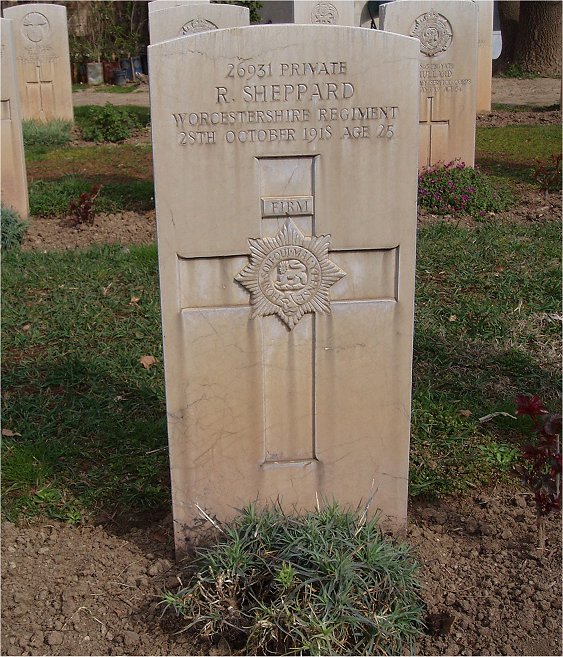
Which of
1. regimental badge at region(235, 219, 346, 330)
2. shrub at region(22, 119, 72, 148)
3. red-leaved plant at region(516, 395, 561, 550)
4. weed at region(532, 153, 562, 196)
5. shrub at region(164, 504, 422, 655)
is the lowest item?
shrub at region(164, 504, 422, 655)

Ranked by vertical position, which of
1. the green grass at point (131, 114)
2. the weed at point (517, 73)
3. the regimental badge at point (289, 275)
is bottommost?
the regimental badge at point (289, 275)

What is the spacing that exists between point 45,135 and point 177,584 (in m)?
10.3

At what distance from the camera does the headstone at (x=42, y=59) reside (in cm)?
1285

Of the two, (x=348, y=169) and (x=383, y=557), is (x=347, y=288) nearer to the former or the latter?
(x=348, y=169)

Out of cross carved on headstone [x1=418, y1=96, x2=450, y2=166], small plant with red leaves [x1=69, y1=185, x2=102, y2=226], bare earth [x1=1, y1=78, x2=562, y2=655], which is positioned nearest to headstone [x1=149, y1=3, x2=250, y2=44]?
small plant with red leaves [x1=69, y1=185, x2=102, y2=226]

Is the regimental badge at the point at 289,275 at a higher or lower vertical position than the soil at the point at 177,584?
higher

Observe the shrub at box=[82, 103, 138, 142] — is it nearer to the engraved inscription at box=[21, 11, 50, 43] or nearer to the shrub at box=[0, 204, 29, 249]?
the engraved inscription at box=[21, 11, 50, 43]

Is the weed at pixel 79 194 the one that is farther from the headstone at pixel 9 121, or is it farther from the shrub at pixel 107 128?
the shrub at pixel 107 128

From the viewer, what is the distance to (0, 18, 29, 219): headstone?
7.54 metres

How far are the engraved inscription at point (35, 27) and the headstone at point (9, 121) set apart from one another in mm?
5511

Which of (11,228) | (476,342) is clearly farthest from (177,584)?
(11,228)

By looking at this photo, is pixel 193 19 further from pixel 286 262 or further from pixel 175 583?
pixel 175 583

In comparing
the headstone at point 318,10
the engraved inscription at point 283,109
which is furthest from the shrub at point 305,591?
the headstone at point 318,10

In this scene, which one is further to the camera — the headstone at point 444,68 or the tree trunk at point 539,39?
the tree trunk at point 539,39
